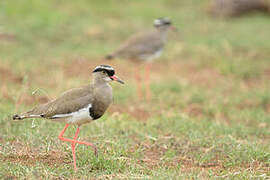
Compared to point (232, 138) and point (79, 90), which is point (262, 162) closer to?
point (232, 138)

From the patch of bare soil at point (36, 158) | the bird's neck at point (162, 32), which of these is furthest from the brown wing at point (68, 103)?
the bird's neck at point (162, 32)

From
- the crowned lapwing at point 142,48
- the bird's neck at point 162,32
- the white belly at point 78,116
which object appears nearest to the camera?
the white belly at point 78,116

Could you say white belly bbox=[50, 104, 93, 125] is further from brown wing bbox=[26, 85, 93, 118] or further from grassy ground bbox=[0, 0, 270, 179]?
grassy ground bbox=[0, 0, 270, 179]

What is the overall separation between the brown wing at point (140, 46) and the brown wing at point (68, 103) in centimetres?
408

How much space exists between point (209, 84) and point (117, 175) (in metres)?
5.27

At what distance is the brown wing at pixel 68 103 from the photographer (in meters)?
4.67

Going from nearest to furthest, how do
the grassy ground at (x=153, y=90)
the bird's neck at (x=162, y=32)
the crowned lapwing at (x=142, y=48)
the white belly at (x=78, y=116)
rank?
the white belly at (x=78, y=116)
the grassy ground at (x=153, y=90)
the crowned lapwing at (x=142, y=48)
the bird's neck at (x=162, y=32)

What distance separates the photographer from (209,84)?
9.28 m

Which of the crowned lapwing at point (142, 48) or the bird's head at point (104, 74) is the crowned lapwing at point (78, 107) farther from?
the crowned lapwing at point (142, 48)

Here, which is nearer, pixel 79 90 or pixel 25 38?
pixel 79 90

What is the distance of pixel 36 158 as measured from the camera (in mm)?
4816

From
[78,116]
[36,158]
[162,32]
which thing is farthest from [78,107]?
[162,32]

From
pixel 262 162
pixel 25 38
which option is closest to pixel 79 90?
pixel 262 162

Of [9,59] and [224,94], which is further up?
[9,59]
